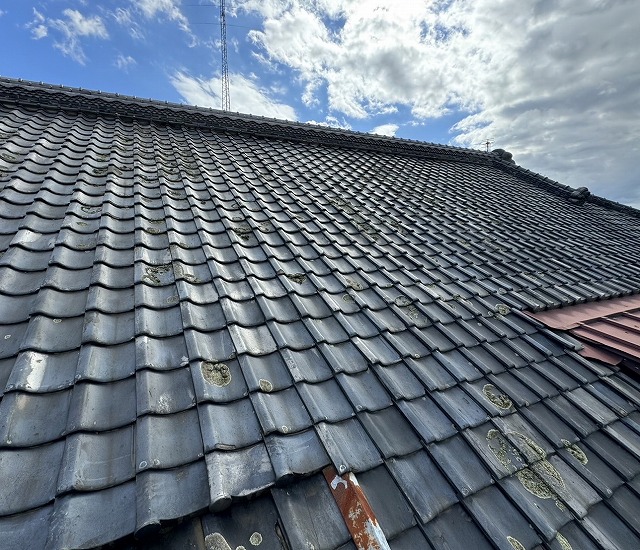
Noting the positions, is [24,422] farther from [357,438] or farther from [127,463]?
[357,438]

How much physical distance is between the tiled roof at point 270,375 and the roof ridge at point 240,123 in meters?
1.25

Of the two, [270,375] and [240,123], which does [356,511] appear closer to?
[270,375]

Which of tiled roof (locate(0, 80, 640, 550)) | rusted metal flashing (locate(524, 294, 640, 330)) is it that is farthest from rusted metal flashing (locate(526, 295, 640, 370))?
tiled roof (locate(0, 80, 640, 550))

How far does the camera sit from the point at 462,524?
1408 millimetres

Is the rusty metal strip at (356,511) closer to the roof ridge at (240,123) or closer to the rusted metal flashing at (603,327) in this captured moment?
the rusted metal flashing at (603,327)

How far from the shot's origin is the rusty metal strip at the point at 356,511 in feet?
3.92

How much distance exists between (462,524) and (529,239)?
Result: 189 inches

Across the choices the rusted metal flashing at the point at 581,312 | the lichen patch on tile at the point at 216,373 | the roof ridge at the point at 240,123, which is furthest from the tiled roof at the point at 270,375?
the roof ridge at the point at 240,123

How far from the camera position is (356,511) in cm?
127

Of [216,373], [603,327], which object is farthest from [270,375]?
[603,327]

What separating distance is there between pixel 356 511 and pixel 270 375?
0.79 meters

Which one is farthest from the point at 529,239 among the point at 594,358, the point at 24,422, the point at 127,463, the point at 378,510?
the point at 24,422

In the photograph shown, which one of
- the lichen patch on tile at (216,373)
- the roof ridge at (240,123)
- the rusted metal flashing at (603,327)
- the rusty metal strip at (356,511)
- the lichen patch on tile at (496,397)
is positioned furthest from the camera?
the roof ridge at (240,123)

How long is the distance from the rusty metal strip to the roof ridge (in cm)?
631
